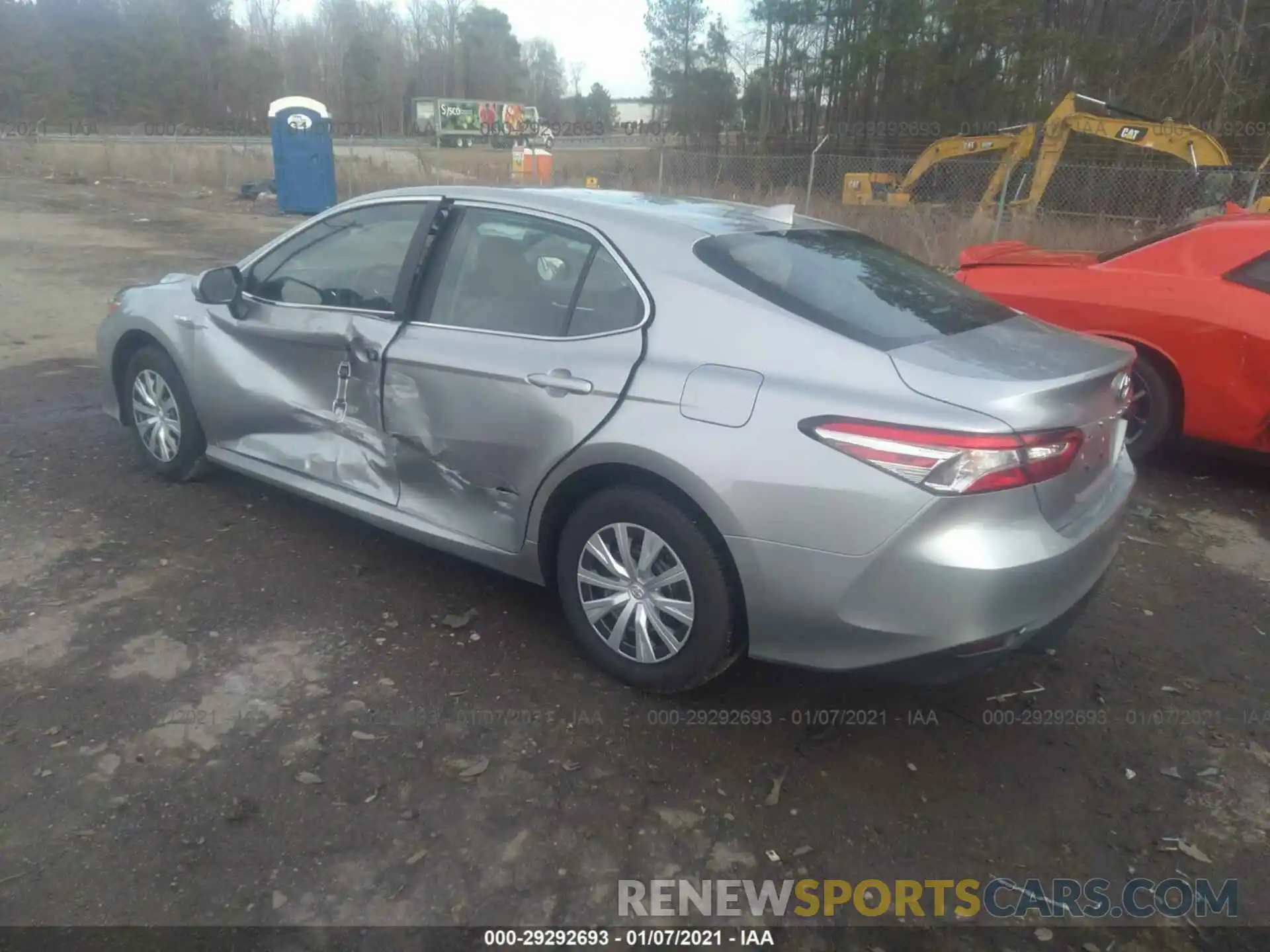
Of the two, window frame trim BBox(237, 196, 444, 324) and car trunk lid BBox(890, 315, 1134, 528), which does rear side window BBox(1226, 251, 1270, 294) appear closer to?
car trunk lid BBox(890, 315, 1134, 528)

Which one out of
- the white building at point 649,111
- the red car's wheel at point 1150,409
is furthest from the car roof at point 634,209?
the white building at point 649,111

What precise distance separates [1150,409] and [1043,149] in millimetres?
10976

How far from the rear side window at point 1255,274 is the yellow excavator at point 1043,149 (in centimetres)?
847

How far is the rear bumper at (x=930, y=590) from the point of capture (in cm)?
257

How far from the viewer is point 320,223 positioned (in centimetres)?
426

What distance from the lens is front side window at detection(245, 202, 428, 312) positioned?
12.8 ft

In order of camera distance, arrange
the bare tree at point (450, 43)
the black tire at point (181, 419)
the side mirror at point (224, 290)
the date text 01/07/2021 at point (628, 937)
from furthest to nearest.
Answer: the bare tree at point (450, 43)
the black tire at point (181, 419)
the side mirror at point (224, 290)
the date text 01/07/2021 at point (628, 937)

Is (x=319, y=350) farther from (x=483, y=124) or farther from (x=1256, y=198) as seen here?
(x=483, y=124)

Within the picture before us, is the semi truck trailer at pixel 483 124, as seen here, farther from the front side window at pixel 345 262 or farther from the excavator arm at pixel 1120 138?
the front side window at pixel 345 262

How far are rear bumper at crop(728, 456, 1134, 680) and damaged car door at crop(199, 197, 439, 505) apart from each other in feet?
5.76

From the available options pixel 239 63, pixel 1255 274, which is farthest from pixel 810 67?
pixel 239 63

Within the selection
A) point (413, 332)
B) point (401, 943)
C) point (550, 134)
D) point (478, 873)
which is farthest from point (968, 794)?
point (550, 134)

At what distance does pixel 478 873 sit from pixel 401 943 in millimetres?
274

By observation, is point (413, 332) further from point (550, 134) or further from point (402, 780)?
point (550, 134)
